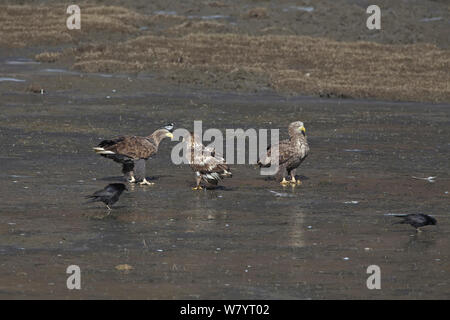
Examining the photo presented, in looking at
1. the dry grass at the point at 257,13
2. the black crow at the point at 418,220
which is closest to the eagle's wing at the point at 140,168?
the black crow at the point at 418,220

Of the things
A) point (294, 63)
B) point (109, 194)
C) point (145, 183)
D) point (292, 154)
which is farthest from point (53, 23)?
point (109, 194)

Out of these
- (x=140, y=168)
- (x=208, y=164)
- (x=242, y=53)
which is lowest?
(x=140, y=168)

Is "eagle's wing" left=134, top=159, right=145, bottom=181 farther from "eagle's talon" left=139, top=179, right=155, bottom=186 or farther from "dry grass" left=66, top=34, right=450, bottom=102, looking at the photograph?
"dry grass" left=66, top=34, right=450, bottom=102

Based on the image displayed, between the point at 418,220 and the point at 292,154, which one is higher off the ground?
the point at 292,154

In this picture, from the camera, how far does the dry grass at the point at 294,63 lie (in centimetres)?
3494

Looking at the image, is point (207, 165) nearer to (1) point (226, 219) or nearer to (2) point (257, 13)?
(1) point (226, 219)

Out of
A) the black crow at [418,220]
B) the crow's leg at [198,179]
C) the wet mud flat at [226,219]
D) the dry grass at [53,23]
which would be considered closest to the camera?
the wet mud flat at [226,219]

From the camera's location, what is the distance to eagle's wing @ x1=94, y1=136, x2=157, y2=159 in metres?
17.4

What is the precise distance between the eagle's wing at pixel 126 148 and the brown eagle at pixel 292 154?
222cm

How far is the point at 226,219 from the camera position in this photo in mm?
14859

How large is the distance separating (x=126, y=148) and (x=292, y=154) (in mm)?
3054

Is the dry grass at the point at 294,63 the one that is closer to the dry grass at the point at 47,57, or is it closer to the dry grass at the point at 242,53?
the dry grass at the point at 242,53

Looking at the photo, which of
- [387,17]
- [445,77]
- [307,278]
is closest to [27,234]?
[307,278]
